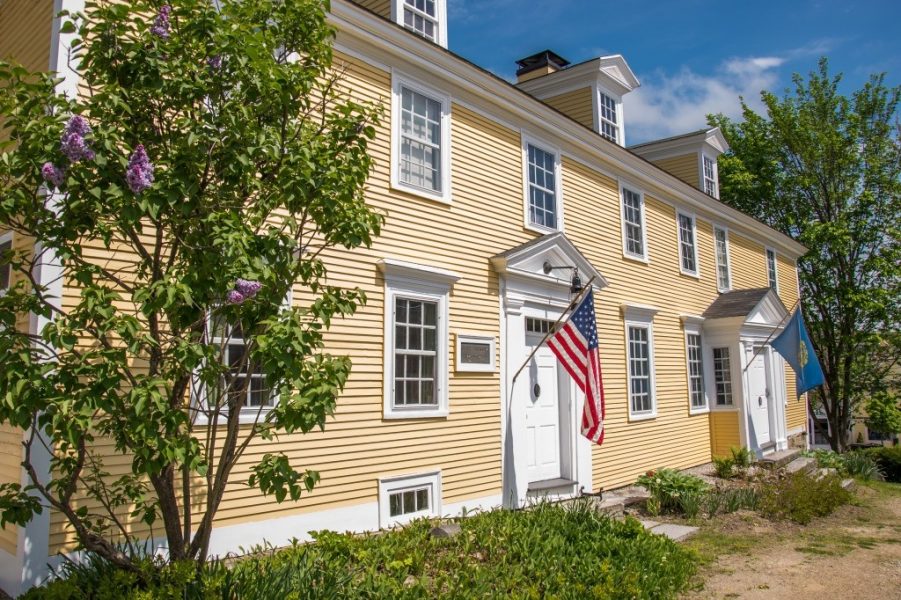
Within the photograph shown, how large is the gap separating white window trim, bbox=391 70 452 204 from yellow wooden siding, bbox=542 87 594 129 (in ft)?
19.6

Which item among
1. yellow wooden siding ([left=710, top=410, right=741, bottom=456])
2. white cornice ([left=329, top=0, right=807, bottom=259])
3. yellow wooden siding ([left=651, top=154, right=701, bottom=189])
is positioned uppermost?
yellow wooden siding ([left=651, top=154, right=701, bottom=189])

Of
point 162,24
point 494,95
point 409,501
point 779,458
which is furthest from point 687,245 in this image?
point 162,24

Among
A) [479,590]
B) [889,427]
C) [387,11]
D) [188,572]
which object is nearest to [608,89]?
[387,11]

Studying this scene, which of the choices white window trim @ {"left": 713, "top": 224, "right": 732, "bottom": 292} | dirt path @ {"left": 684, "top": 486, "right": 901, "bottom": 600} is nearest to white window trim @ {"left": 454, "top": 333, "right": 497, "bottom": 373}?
dirt path @ {"left": 684, "top": 486, "right": 901, "bottom": 600}

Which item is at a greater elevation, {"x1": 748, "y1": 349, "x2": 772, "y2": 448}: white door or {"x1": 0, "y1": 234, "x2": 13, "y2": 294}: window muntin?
{"x1": 0, "y1": 234, "x2": 13, "y2": 294}: window muntin

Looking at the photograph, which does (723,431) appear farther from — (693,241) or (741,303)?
(693,241)

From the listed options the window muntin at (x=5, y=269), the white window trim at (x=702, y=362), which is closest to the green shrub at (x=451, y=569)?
the window muntin at (x=5, y=269)

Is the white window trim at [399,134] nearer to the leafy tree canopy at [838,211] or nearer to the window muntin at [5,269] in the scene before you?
the window muntin at [5,269]

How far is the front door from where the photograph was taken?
36.0ft

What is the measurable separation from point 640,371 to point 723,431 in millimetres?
4232

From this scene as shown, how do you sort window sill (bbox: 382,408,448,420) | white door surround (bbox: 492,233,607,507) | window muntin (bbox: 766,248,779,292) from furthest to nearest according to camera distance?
window muntin (bbox: 766,248,779,292) → white door surround (bbox: 492,233,607,507) → window sill (bbox: 382,408,448,420)

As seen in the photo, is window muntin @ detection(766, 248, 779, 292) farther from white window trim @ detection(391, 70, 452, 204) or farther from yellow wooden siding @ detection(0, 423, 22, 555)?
yellow wooden siding @ detection(0, 423, 22, 555)

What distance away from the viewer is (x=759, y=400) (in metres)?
17.6

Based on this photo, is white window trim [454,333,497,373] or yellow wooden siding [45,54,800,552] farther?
white window trim [454,333,497,373]
